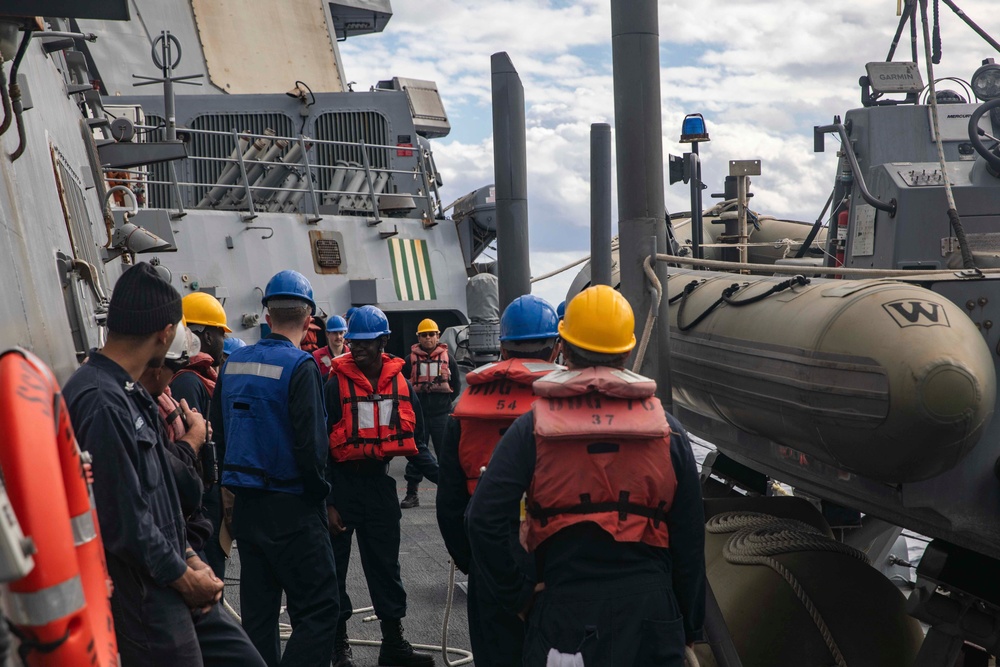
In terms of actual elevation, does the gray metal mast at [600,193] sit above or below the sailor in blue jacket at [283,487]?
above

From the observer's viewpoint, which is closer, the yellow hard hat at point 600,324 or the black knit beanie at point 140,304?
the black knit beanie at point 140,304

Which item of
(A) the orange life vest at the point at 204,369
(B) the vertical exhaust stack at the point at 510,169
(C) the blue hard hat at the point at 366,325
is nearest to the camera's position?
(B) the vertical exhaust stack at the point at 510,169

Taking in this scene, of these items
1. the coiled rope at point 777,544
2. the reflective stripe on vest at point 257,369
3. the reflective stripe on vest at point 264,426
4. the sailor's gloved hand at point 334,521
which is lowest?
the coiled rope at point 777,544

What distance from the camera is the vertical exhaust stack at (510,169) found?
507 centimetres

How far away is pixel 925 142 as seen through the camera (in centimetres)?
650

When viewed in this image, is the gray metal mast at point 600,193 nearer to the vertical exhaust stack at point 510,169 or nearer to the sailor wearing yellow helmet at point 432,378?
the vertical exhaust stack at point 510,169

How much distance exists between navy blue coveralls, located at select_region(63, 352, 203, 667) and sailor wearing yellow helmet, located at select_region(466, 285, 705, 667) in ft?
2.89

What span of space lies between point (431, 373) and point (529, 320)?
655cm

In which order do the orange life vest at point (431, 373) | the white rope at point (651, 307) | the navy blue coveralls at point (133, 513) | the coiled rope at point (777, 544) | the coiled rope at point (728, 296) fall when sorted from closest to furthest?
1. the navy blue coveralls at point (133, 513)
2. the white rope at point (651, 307)
3. the coiled rope at point (777, 544)
4. the coiled rope at point (728, 296)
5. the orange life vest at point (431, 373)

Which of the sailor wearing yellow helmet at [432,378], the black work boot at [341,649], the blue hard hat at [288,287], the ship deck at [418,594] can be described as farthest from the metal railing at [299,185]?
Answer: the blue hard hat at [288,287]

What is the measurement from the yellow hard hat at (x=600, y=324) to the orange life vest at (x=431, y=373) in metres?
7.42

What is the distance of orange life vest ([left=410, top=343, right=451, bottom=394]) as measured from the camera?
34.8 feet

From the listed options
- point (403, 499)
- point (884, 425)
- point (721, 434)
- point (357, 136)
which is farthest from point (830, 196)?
point (357, 136)

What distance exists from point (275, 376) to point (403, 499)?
5.88 meters
